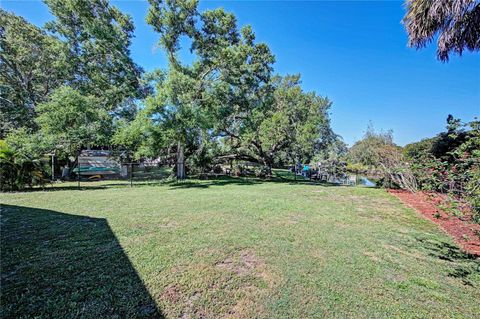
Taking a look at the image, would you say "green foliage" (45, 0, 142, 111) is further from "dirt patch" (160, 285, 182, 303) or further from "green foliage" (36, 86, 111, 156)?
"dirt patch" (160, 285, 182, 303)

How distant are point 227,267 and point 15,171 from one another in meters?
10.6

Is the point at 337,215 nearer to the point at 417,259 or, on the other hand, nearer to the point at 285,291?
the point at 417,259

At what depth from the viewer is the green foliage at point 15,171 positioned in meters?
8.59

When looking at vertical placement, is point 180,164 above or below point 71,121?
below

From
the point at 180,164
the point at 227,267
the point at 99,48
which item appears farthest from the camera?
the point at 180,164

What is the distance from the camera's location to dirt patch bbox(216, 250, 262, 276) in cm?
300

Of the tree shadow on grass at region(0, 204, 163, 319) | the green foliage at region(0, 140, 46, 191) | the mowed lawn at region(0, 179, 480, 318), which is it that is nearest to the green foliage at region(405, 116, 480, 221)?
the mowed lawn at region(0, 179, 480, 318)

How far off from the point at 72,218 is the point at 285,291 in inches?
204

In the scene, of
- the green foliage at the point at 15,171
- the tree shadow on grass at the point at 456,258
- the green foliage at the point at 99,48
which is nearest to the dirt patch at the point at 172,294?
the tree shadow on grass at the point at 456,258

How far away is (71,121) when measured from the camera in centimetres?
1202

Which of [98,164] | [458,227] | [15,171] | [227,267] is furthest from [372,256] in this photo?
[98,164]

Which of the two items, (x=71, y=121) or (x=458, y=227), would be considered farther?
(x=71, y=121)

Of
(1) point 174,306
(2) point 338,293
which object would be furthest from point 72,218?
(2) point 338,293

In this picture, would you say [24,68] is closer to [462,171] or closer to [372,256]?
[372,256]
